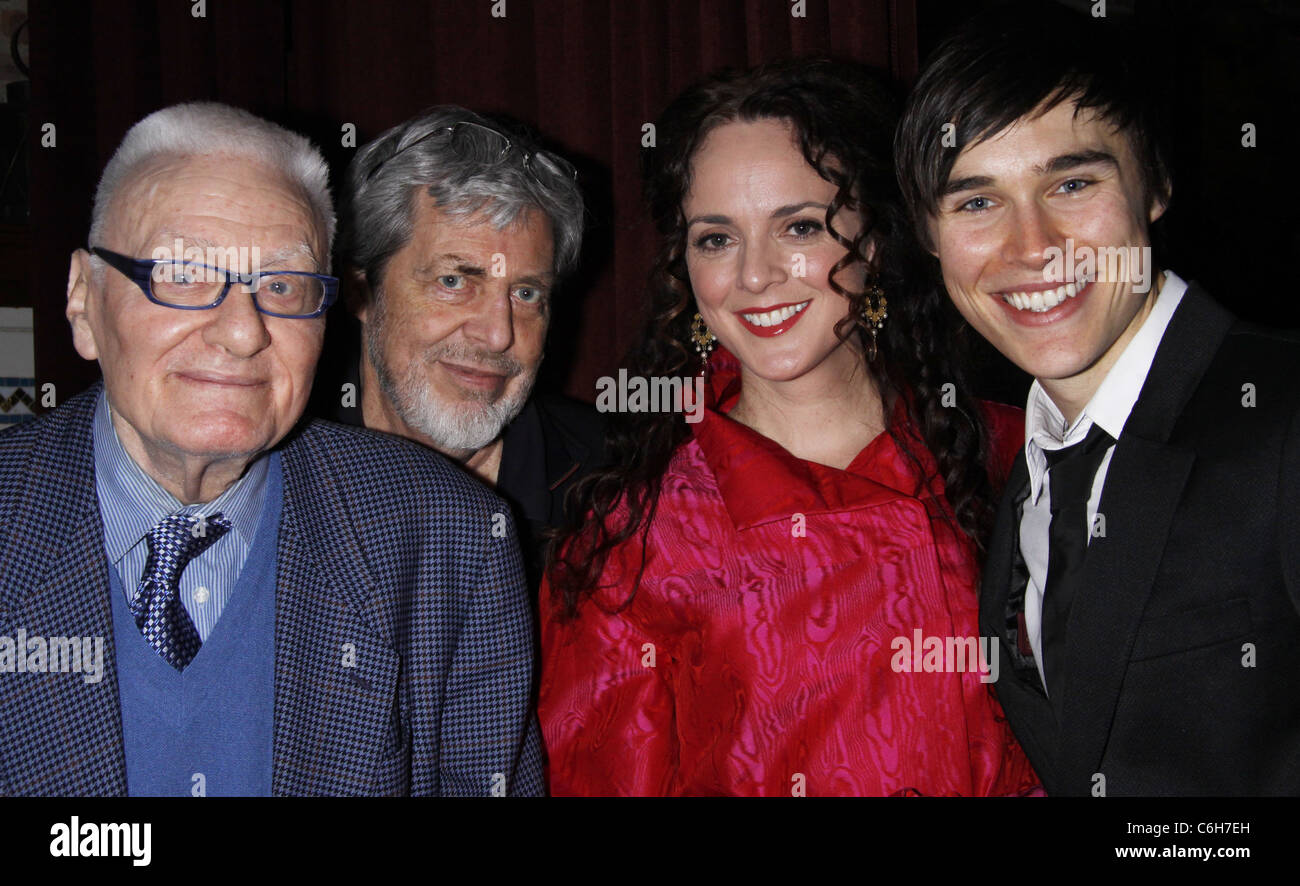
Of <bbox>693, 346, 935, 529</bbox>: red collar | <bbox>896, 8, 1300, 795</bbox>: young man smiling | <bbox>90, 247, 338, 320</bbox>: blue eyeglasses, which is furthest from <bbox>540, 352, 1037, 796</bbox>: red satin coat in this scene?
<bbox>90, 247, 338, 320</bbox>: blue eyeglasses

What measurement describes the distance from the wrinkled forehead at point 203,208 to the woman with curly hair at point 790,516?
66 cm

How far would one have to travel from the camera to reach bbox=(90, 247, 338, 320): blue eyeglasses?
4.22ft

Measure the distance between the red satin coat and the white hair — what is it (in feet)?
2.27

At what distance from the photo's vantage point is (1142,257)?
1.34 meters

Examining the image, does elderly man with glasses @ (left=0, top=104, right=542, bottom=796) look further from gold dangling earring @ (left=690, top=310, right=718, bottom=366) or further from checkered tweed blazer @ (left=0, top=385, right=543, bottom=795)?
gold dangling earring @ (left=690, top=310, right=718, bottom=366)

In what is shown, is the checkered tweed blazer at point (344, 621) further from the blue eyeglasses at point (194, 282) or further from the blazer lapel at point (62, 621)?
the blue eyeglasses at point (194, 282)

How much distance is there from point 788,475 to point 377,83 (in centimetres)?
133

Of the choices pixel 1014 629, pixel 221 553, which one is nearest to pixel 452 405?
pixel 221 553

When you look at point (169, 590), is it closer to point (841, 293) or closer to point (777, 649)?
point (777, 649)

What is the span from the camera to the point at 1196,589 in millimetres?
1202

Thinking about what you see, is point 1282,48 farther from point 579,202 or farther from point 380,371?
point 380,371

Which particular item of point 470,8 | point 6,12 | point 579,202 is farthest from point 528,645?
point 6,12

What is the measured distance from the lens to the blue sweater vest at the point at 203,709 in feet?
4.18
